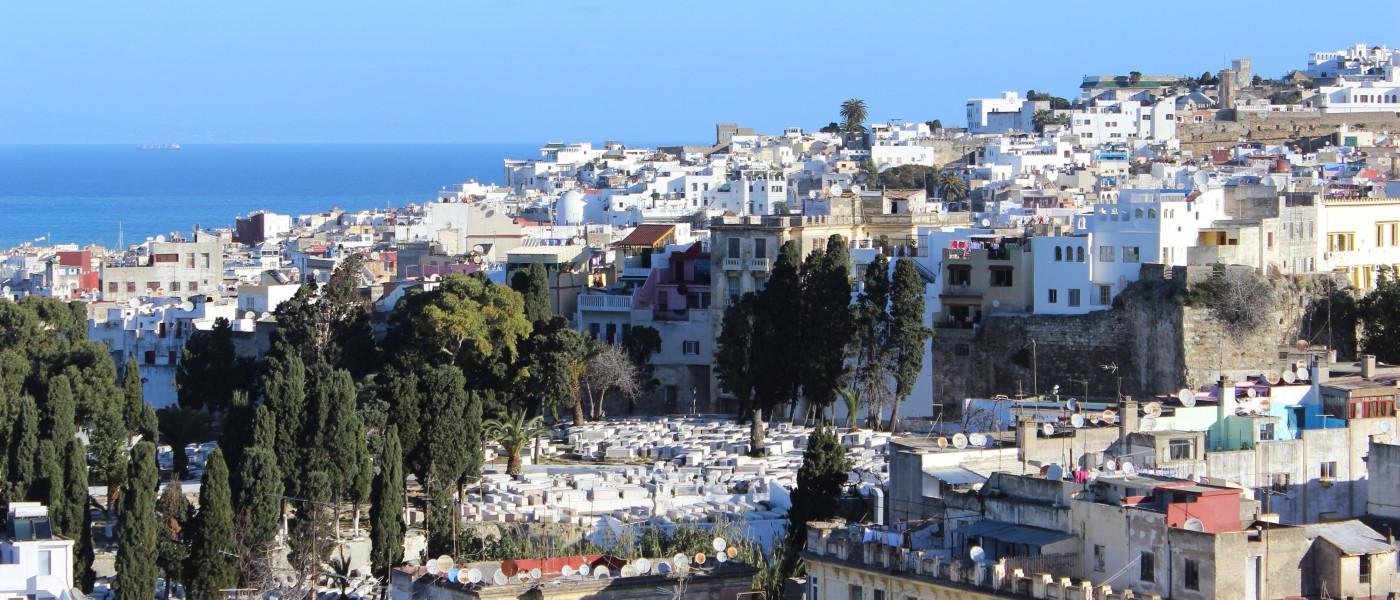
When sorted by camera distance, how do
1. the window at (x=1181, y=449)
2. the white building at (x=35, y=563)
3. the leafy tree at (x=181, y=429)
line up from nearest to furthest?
the window at (x=1181, y=449)
the white building at (x=35, y=563)
the leafy tree at (x=181, y=429)

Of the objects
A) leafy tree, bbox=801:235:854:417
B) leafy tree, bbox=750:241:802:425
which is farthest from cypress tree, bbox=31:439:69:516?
leafy tree, bbox=801:235:854:417

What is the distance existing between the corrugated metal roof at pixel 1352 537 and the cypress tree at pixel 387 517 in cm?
1660

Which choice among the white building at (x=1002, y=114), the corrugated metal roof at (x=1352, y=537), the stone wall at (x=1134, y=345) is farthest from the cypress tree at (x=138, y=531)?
the white building at (x=1002, y=114)

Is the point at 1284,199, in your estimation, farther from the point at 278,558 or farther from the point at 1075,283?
the point at 278,558

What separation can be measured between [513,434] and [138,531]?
11657 millimetres

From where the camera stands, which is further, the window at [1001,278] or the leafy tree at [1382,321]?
the window at [1001,278]

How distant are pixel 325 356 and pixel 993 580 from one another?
3487cm

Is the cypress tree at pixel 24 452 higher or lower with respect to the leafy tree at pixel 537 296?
lower

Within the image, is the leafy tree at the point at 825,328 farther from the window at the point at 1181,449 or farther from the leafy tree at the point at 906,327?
the window at the point at 1181,449

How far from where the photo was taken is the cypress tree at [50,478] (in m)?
43.6

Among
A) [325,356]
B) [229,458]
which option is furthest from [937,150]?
[229,458]

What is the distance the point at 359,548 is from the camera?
44.8 m

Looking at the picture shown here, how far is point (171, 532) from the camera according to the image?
43.4 meters

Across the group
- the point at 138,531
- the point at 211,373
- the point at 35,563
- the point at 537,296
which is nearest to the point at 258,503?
the point at 138,531
